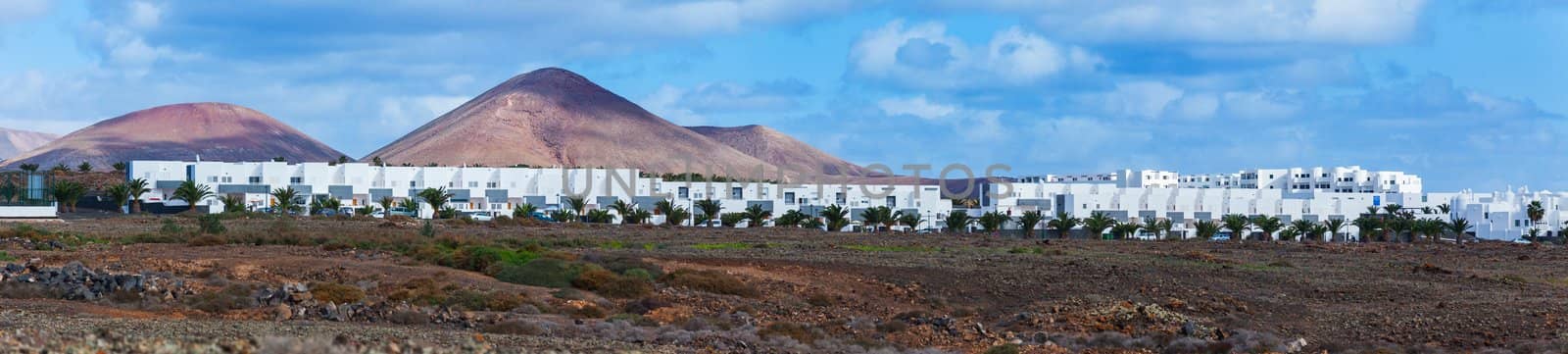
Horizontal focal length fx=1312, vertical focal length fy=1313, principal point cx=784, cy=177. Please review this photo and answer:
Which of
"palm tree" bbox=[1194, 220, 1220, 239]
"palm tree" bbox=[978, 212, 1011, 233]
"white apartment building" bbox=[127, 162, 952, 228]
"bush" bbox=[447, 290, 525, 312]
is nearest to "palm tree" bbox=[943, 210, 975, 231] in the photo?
"palm tree" bbox=[978, 212, 1011, 233]

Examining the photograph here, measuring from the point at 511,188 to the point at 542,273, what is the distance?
208 ft

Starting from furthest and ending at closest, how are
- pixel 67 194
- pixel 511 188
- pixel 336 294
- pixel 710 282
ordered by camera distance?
pixel 511 188, pixel 67 194, pixel 710 282, pixel 336 294

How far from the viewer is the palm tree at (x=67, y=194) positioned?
61.8 meters

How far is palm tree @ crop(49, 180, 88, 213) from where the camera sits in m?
61.8

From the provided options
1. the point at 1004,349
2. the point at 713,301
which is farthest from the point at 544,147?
the point at 1004,349

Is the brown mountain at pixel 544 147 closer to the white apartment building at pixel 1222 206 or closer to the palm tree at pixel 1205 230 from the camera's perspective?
the white apartment building at pixel 1222 206

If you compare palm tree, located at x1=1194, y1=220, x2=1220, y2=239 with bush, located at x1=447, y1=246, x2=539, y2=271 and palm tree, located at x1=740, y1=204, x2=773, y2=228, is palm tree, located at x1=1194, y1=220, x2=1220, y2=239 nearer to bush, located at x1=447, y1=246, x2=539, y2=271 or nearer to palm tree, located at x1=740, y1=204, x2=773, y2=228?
palm tree, located at x1=740, y1=204, x2=773, y2=228

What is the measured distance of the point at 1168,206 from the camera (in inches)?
3519

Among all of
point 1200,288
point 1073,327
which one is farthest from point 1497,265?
point 1073,327

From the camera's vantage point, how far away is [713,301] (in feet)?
71.5

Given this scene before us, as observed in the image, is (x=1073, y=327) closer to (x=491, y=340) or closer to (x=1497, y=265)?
(x=491, y=340)

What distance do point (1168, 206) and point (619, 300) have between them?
7318cm

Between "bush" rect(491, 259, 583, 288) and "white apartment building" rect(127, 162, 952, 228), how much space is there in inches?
2198

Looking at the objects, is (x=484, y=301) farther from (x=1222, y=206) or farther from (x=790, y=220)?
(x=1222, y=206)
